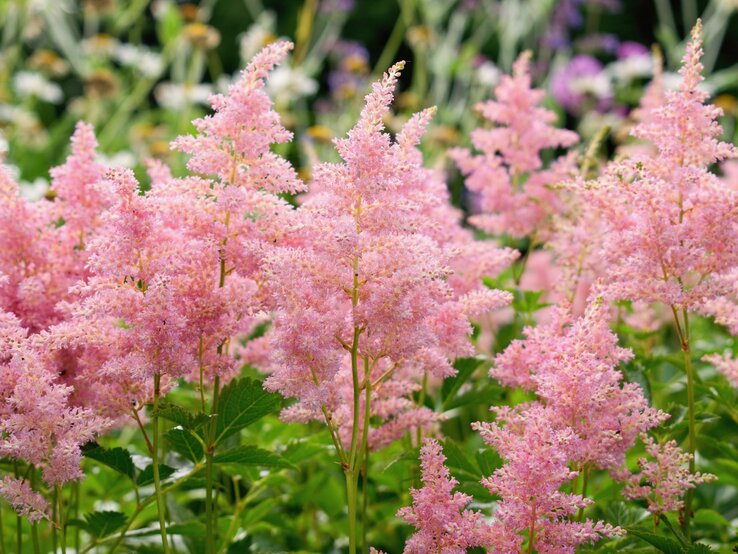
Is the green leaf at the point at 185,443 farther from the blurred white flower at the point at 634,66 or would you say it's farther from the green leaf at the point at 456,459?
the blurred white flower at the point at 634,66

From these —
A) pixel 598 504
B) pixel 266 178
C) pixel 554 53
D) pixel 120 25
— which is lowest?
pixel 598 504

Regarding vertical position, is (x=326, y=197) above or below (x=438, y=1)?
below

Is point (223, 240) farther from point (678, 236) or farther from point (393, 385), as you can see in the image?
point (678, 236)

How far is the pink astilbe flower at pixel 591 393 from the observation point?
68.4 inches

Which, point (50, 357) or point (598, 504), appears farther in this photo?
point (598, 504)

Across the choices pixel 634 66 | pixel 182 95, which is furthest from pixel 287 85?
pixel 634 66

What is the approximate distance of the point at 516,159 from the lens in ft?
8.96

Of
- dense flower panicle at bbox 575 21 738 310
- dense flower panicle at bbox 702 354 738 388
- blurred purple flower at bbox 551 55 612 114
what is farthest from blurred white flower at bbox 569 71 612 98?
dense flower panicle at bbox 575 21 738 310

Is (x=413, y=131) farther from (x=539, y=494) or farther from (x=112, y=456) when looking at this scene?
(x=112, y=456)

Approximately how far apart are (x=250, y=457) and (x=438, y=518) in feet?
1.48

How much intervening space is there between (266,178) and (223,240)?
148 millimetres

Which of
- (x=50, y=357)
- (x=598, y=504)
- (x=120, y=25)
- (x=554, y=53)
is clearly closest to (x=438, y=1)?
(x=120, y=25)

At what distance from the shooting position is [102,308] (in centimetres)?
171

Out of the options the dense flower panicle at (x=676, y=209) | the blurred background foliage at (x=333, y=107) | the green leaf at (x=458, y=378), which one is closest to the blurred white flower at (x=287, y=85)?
the blurred background foliage at (x=333, y=107)
